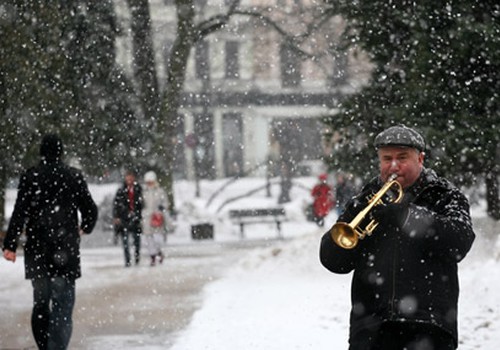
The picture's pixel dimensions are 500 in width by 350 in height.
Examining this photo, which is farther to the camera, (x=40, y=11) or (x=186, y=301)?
(x=40, y=11)

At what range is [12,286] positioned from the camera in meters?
13.4

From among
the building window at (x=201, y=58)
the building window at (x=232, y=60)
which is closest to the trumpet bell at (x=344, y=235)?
the building window at (x=201, y=58)

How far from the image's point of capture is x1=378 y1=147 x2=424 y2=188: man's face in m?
4.06

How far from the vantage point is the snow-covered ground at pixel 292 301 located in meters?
8.62

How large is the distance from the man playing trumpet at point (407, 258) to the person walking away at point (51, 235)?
130 inches

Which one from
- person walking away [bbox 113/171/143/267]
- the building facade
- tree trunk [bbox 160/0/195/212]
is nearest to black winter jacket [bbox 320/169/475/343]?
person walking away [bbox 113/171/143/267]

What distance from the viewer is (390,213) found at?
3846 mm

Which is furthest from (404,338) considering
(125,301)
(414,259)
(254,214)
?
(254,214)

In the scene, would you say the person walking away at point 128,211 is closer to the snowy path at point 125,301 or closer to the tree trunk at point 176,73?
the snowy path at point 125,301

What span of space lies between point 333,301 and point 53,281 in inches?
186

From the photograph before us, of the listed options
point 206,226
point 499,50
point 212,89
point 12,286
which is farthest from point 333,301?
point 212,89

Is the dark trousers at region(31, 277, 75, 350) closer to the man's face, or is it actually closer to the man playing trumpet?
the man playing trumpet

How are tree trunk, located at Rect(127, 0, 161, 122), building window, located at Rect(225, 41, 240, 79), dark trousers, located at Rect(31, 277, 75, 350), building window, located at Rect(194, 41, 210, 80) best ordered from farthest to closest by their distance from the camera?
building window, located at Rect(225, 41, 240, 79)
building window, located at Rect(194, 41, 210, 80)
tree trunk, located at Rect(127, 0, 161, 122)
dark trousers, located at Rect(31, 277, 75, 350)

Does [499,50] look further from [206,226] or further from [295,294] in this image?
[206,226]
